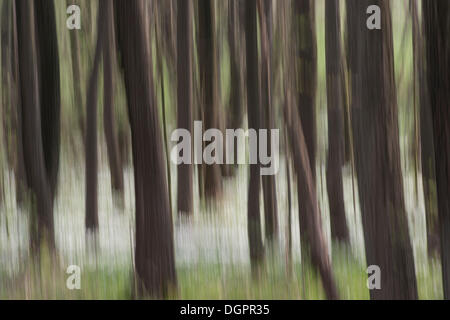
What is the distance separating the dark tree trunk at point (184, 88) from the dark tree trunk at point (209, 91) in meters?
0.03

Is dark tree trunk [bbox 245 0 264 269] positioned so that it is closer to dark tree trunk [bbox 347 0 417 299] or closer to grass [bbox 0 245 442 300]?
grass [bbox 0 245 442 300]

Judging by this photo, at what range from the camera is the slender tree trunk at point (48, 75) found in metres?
1.19

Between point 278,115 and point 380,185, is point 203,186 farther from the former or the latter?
point 380,185

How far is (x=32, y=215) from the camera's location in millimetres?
1190

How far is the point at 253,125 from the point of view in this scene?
3.86 ft

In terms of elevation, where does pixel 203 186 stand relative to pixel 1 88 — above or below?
below

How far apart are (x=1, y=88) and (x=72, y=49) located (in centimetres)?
18

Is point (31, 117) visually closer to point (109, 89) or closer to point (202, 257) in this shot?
point (109, 89)

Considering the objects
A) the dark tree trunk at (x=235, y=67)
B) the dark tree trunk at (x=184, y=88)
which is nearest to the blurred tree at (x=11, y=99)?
the dark tree trunk at (x=184, y=88)

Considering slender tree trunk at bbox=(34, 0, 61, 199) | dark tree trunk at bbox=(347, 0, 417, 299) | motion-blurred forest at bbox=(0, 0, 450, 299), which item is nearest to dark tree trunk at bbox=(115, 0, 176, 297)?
motion-blurred forest at bbox=(0, 0, 450, 299)

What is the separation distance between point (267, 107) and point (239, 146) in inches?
4.1

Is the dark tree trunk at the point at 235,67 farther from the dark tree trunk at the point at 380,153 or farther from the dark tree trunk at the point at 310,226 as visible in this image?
the dark tree trunk at the point at 380,153
